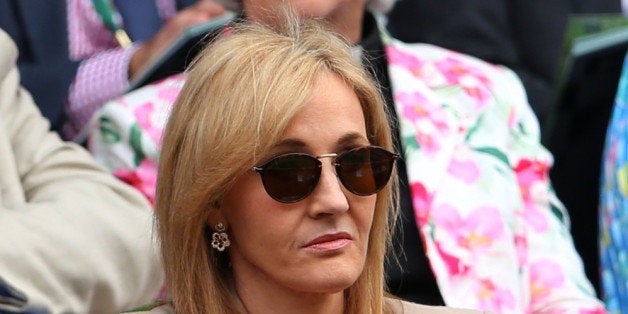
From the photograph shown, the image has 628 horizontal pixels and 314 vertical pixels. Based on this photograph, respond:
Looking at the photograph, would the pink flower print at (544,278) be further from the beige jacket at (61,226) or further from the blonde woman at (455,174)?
the beige jacket at (61,226)

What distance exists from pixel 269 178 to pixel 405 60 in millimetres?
1565

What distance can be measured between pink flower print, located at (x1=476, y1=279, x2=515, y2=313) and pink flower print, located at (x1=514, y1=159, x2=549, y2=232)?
30 cm

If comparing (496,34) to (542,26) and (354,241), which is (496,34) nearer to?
(542,26)

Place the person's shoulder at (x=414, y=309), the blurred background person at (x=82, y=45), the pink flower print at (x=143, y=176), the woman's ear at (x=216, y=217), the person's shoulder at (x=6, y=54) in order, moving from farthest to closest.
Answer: the blurred background person at (x=82, y=45) < the pink flower print at (x=143, y=176) < the person's shoulder at (x=6, y=54) < the person's shoulder at (x=414, y=309) < the woman's ear at (x=216, y=217)

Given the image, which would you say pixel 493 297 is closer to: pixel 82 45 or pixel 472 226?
pixel 472 226

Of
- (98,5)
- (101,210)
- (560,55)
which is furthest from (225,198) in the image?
(560,55)

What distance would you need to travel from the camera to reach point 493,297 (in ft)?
11.7

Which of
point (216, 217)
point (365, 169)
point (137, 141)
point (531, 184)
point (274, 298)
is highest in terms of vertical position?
point (365, 169)

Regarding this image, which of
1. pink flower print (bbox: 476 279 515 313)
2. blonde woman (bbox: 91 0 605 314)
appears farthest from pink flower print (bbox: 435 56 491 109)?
pink flower print (bbox: 476 279 515 313)

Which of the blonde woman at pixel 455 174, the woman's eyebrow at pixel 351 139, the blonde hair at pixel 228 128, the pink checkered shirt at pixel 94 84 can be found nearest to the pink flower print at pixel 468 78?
the blonde woman at pixel 455 174

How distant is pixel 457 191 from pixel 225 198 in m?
1.18

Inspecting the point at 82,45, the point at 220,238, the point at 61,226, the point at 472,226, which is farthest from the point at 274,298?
the point at 82,45

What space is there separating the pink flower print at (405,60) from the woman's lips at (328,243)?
4.79ft

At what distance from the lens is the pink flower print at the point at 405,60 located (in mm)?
3994
